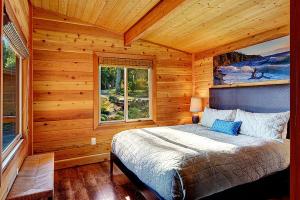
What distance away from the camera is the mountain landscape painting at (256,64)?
3025 mm

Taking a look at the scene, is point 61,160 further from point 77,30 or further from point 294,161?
point 294,161

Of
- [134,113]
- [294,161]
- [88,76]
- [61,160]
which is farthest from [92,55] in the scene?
[294,161]

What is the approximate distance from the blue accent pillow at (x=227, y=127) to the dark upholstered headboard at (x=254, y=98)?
0.50 meters

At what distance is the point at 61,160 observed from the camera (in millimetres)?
3678

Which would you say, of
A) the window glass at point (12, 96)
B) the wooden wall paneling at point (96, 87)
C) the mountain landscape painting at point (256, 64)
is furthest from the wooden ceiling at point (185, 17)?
the window glass at point (12, 96)

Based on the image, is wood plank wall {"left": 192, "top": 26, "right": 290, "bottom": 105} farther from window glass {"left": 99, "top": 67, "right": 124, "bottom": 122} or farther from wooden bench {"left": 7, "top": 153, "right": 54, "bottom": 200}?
wooden bench {"left": 7, "top": 153, "right": 54, "bottom": 200}

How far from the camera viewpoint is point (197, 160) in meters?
1.94

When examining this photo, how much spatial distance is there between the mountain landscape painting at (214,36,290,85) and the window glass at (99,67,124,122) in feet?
6.30

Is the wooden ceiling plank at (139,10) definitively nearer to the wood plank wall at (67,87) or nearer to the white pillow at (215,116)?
the wood plank wall at (67,87)

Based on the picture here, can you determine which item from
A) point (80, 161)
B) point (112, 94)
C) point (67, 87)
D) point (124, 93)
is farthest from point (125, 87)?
point (80, 161)

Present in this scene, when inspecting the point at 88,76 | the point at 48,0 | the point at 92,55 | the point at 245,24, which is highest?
the point at 48,0

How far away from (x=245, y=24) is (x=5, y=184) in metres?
3.49

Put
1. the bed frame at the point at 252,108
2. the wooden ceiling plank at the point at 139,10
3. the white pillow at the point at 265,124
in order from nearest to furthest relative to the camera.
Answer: the bed frame at the point at 252,108 < the white pillow at the point at 265,124 < the wooden ceiling plank at the point at 139,10

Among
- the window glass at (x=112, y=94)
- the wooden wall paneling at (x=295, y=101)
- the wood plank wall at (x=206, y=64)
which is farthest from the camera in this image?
the window glass at (x=112, y=94)
